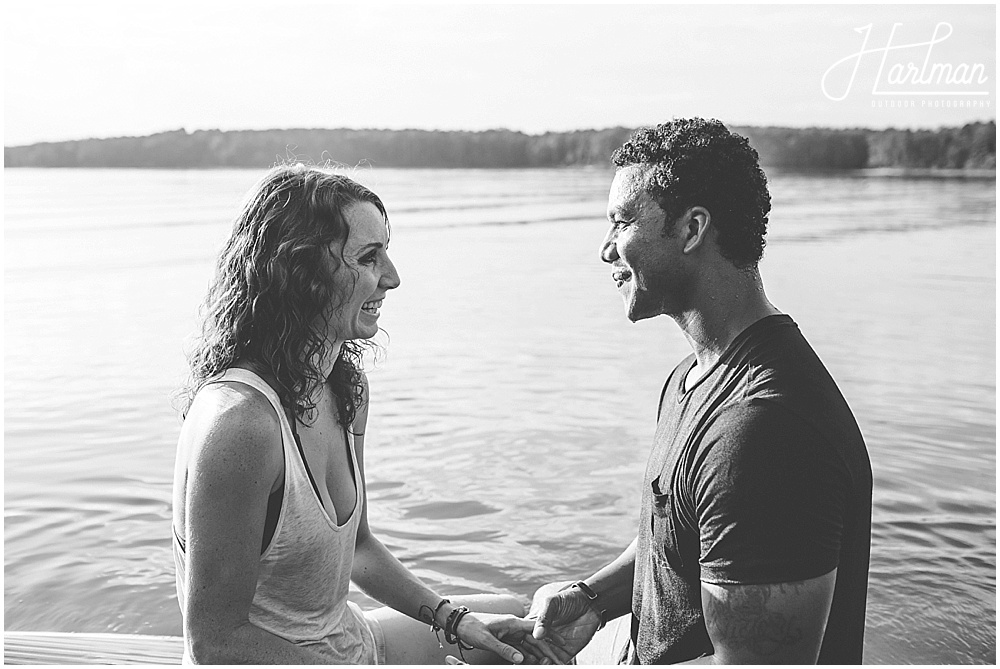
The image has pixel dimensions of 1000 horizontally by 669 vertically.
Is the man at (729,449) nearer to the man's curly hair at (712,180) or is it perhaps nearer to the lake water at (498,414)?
the man's curly hair at (712,180)

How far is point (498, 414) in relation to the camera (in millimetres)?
7125

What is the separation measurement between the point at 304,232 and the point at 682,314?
2.80 feet

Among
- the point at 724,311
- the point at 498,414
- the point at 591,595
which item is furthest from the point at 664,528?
the point at 498,414

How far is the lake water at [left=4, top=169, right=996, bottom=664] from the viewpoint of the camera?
15.6 ft

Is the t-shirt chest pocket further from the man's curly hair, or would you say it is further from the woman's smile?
the woman's smile

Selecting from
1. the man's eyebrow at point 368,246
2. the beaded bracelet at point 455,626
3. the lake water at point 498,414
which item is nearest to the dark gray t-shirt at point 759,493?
the beaded bracelet at point 455,626

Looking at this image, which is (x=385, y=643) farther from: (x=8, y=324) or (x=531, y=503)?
(x=8, y=324)

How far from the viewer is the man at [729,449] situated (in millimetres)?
1871

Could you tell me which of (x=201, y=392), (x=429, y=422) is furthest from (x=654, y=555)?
(x=429, y=422)

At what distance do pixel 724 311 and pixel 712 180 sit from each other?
281mm

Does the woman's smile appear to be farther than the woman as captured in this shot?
Yes

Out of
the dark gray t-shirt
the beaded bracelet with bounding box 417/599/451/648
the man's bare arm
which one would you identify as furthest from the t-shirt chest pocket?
the beaded bracelet with bounding box 417/599/451/648

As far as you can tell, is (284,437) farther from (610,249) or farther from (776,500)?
(776,500)

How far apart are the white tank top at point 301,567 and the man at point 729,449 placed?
0.67m
